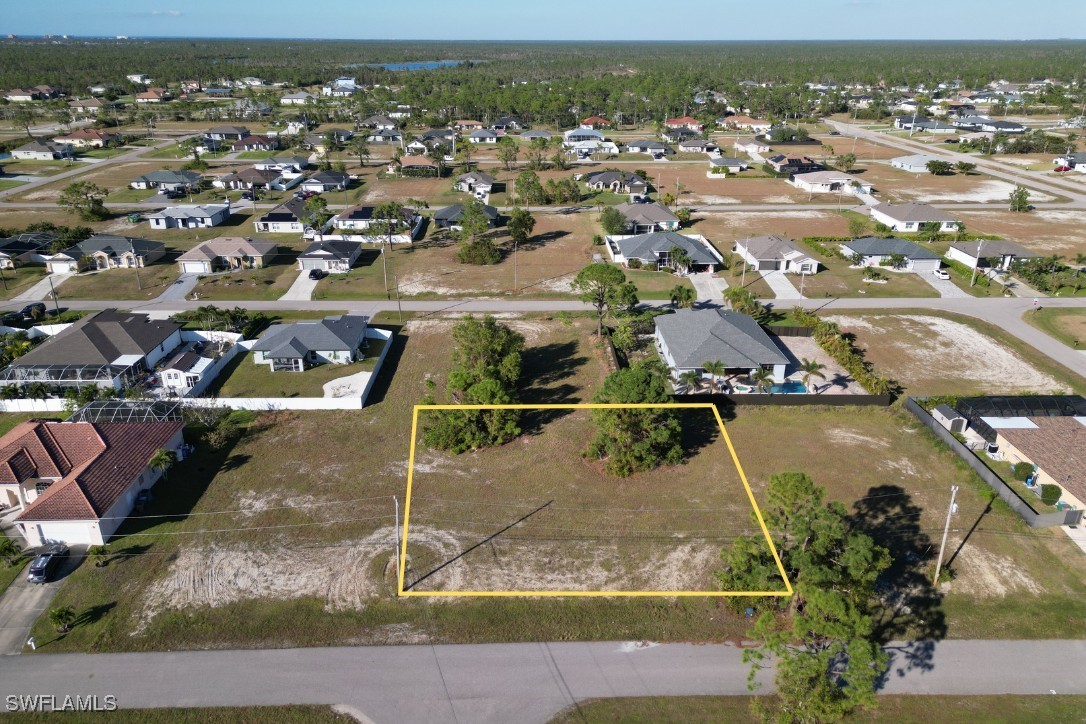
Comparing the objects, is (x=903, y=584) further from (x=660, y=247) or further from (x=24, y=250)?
(x=24, y=250)

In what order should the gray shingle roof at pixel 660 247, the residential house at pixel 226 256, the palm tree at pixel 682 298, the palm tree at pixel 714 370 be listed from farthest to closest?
the gray shingle roof at pixel 660 247 < the residential house at pixel 226 256 < the palm tree at pixel 682 298 < the palm tree at pixel 714 370

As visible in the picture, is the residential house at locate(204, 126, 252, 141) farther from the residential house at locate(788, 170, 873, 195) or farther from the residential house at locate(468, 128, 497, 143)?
the residential house at locate(788, 170, 873, 195)

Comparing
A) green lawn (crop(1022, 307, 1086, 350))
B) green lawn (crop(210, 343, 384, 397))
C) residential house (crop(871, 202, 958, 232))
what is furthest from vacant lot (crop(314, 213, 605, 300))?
green lawn (crop(1022, 307, 1086, 350))

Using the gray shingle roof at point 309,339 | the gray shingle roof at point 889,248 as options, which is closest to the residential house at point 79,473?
the gray shingle roof at point 309,339

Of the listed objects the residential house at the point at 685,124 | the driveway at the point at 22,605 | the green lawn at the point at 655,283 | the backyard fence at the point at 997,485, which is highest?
the residential house at the point at 685,124

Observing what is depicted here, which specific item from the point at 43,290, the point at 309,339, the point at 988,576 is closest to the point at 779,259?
the point at 988,576

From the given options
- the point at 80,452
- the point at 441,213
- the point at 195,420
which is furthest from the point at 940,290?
the point at 80,452

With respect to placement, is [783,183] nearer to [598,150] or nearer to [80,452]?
[598,150]

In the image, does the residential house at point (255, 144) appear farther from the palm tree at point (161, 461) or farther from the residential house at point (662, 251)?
the palm tree at point (161, 461)
